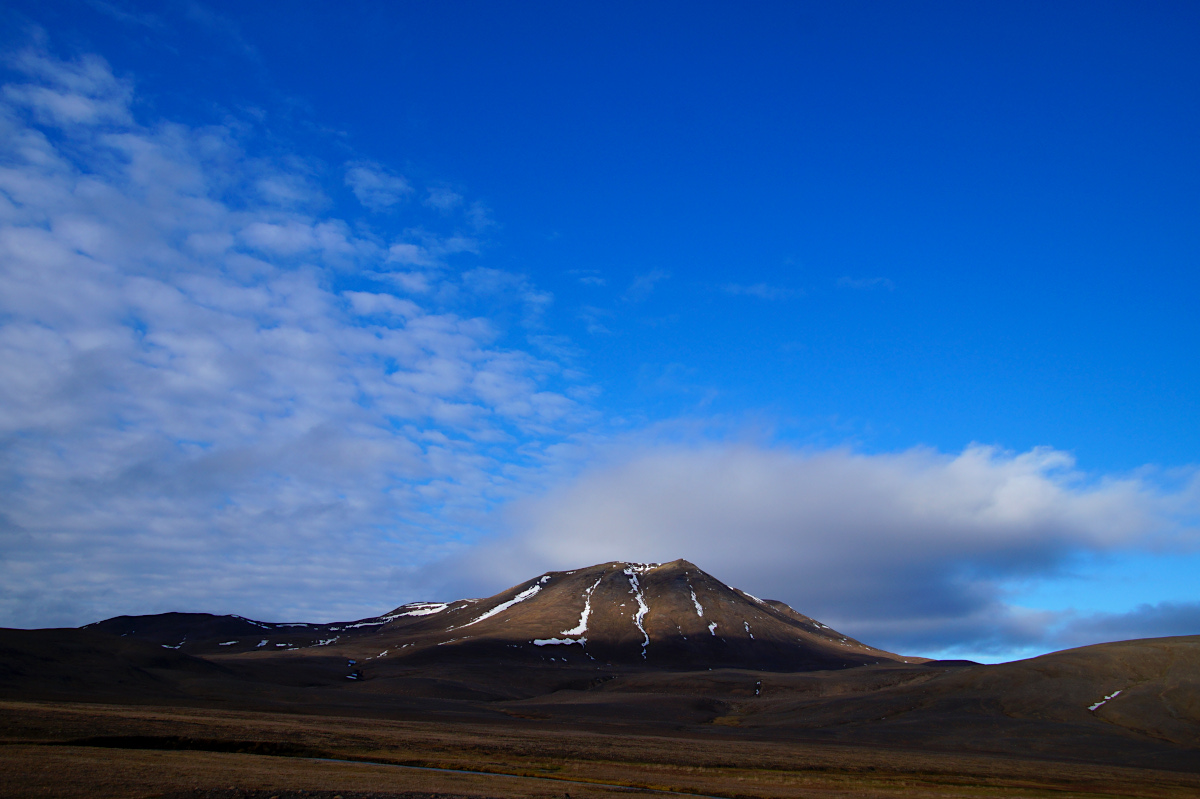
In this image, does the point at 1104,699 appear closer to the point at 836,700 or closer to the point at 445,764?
the point at 836,700

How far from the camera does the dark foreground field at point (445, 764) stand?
30688mm

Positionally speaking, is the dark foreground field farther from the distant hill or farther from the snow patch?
the snow patch

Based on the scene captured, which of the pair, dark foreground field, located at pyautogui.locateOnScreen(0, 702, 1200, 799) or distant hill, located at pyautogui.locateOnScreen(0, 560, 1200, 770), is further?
distant hill, located at pyautogui.locateOnScreen(0, 560, 1200, 770)

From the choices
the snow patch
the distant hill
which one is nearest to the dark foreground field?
the distant hill

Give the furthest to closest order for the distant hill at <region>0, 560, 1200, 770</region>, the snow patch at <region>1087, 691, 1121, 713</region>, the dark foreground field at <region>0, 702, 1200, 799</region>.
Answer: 1. the snow patch at <region>1087, 691, 1121, 713</region>
2. the distant hill at <region>0, 560, 1200, 770</region>
3. the dark foreground field at <region>0, 702, 1200, 799</region>

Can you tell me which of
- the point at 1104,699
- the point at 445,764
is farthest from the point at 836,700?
the point at 445,764

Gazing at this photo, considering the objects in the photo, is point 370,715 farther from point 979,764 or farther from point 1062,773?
point 1062,773

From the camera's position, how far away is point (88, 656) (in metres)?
104

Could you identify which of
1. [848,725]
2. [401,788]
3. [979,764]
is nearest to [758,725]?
[848,725]

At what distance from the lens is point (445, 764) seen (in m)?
45.6

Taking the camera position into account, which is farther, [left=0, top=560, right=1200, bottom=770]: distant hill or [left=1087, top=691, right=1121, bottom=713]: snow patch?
[left=1087, top=691, right=1121, bottom=713]: snow patch

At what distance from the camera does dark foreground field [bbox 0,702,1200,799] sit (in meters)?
30.7

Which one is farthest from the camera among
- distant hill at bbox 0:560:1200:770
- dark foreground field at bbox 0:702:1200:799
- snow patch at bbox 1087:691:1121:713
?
snow patch at bbox 1087:691:1121:713

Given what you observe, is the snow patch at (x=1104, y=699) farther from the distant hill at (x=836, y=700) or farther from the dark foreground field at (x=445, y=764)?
the dark foreground field at (x=445, y=764)
